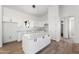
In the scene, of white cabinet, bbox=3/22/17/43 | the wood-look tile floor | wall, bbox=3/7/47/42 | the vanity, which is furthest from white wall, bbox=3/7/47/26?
the wood-look tile floor

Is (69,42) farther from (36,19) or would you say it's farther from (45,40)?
(36,19)

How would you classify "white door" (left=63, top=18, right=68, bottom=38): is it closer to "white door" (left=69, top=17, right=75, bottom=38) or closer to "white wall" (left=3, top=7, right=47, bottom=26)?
"white door" (left=69, top=17, right=75, bottom=38)

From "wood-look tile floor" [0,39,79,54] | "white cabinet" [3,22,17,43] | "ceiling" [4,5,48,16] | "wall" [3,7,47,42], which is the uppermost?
"ceiling" [4,5,48,16]

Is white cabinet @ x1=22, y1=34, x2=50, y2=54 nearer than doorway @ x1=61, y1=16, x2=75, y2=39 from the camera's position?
Yes

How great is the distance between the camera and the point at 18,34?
186cm

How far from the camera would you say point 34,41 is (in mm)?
1833

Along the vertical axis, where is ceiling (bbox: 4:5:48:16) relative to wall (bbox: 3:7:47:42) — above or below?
above

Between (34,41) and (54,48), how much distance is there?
52cm

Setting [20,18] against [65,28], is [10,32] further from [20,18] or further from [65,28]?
[65,28]

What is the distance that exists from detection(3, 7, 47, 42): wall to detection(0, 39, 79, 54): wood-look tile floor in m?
0.45

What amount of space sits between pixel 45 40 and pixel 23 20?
0.73 metres

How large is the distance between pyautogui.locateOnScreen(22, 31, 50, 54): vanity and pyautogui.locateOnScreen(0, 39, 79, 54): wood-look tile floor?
0.33 feet

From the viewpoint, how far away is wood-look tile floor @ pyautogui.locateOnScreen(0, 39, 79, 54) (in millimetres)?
1829
